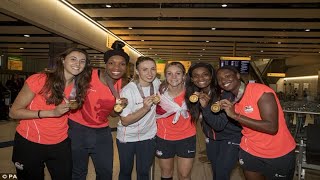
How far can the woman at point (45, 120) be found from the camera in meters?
2.63

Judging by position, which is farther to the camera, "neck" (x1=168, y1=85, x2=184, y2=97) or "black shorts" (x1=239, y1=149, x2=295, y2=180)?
"neck" (x1=168, y1=85, x2=184, y2=97)

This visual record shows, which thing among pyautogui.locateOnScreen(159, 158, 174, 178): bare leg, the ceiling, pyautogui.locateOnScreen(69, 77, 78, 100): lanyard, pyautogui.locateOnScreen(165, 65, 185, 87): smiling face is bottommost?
pyautogui.locateOnScreen(159, 158, 174, 178): bare leg

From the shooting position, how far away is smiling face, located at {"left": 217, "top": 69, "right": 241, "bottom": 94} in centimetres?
293

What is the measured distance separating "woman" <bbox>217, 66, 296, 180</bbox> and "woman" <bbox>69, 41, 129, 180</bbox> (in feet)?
4.17

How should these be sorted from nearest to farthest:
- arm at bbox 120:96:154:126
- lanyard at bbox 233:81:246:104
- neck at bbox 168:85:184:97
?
lanyard at bbox 233:81:246:104
arm at bbox 120:96:154:126
neck at bbox 168:85:184:97

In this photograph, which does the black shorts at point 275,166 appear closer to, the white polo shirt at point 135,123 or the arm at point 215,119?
the arm at point 215,119

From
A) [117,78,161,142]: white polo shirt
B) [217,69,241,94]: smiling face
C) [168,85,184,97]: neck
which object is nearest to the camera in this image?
[217,69,241,94]: smiling face

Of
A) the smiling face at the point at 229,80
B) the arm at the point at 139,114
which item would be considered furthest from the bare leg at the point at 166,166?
the smiling face at the point at 229,80

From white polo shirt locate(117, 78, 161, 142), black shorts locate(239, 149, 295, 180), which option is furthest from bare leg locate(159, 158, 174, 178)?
black shorts locate(239, 149, 295, 180)

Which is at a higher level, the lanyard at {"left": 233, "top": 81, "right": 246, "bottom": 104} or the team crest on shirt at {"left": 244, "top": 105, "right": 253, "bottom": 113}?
the lanyard at {"left": 233, "top": 81, "right": 246, "bottom": 104}

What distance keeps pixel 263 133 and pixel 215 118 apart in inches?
26.4

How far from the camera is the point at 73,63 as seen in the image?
282cm

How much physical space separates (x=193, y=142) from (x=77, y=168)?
4.66ft

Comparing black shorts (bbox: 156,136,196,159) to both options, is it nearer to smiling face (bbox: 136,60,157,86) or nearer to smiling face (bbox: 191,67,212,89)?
smiling face (bbox: 191,67,212,89)
